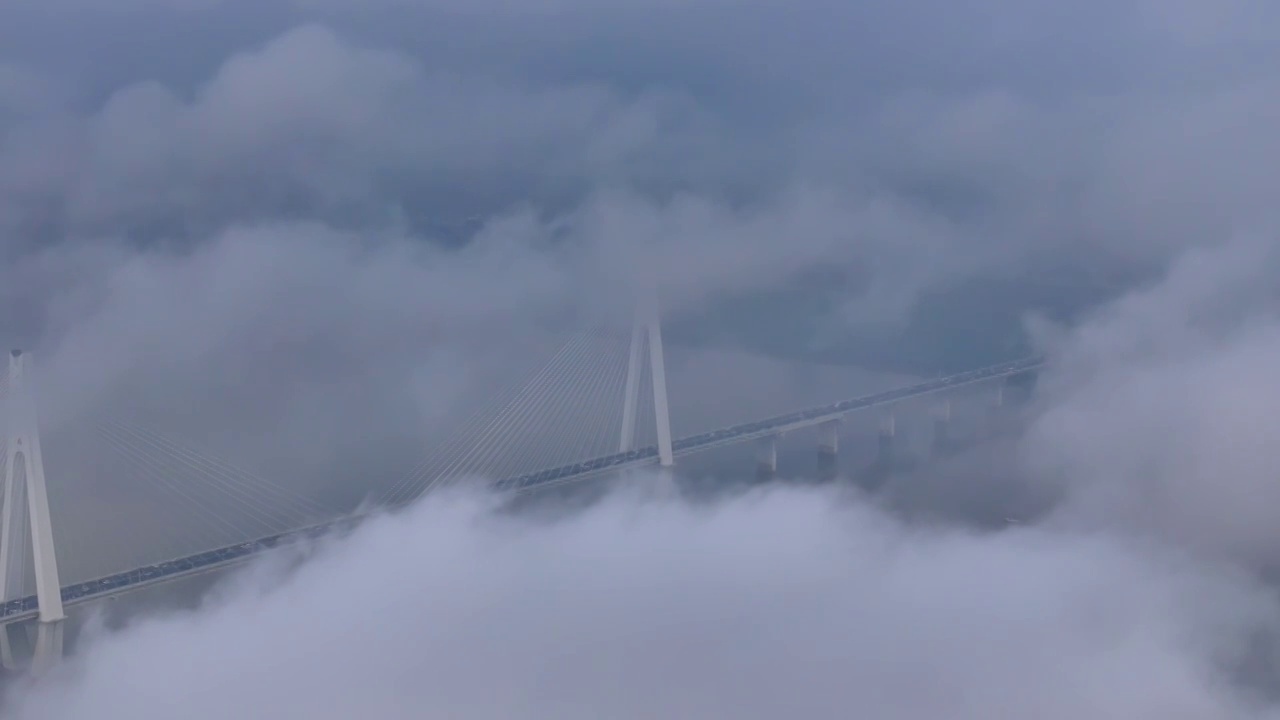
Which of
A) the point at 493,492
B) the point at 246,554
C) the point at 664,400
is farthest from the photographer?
the point at 664,400

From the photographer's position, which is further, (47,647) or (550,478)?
(550,478)

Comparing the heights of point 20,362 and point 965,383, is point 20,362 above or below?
below

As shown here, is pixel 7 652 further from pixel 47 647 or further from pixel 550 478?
pixel 550 478

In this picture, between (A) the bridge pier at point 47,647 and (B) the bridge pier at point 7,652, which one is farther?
(B) the bridge pier at point 7,652

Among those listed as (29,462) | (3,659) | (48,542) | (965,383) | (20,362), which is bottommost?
(3,659)

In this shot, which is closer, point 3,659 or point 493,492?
point 3,659

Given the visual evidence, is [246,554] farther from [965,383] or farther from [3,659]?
[965,383]

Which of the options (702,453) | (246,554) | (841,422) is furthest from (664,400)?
(246,554)

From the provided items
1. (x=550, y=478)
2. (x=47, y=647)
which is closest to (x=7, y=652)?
(x=47, y=647)
